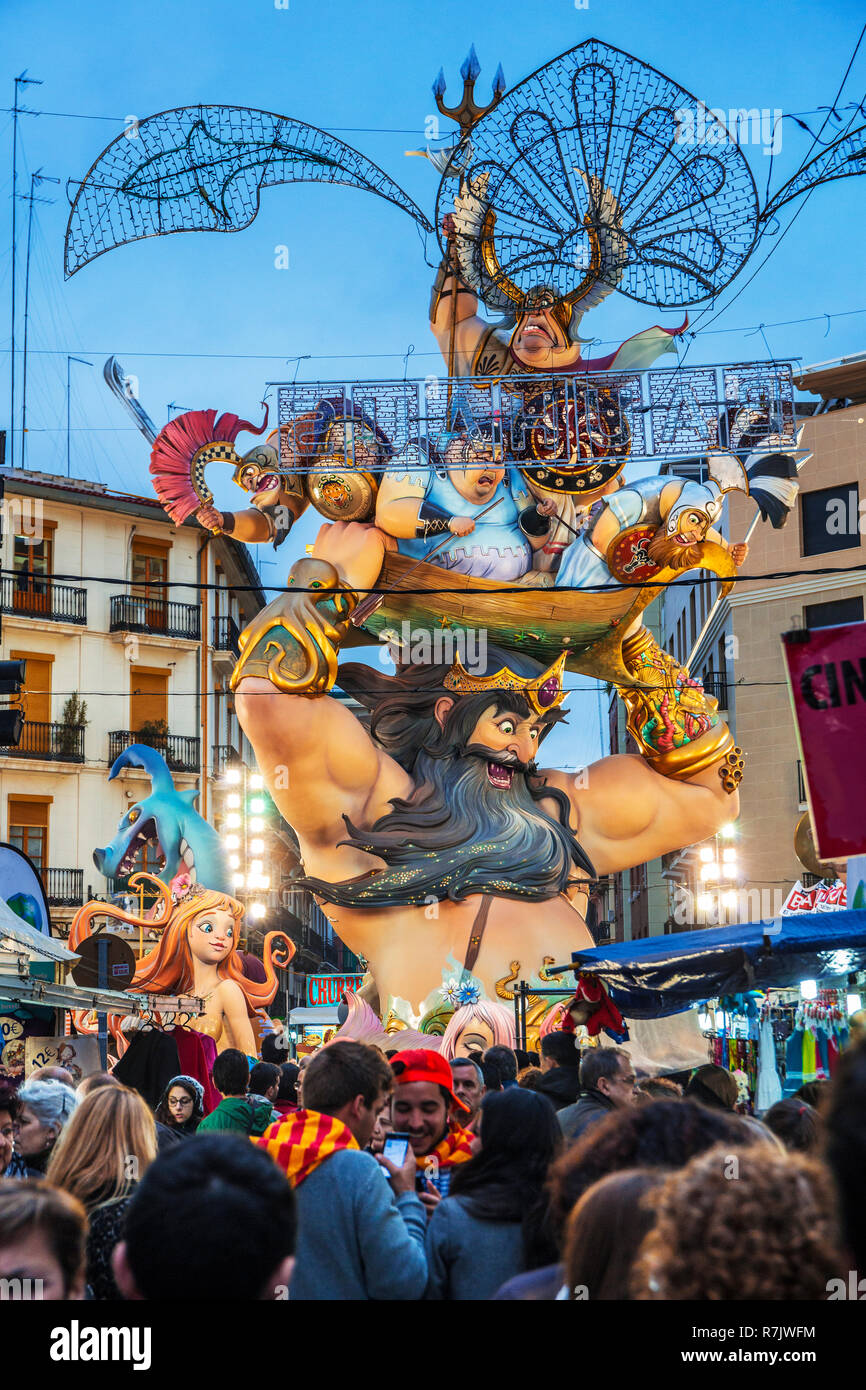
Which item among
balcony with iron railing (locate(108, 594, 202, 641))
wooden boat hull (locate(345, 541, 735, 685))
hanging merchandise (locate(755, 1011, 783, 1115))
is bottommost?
hanging merchandise (locate(755, 1011, 783, 1115))

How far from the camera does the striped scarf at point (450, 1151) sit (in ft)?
17.3

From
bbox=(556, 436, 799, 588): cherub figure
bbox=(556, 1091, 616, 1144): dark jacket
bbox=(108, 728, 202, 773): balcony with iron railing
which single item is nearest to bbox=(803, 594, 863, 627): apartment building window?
bbox=(556, 436, 799, 588): cherub figure

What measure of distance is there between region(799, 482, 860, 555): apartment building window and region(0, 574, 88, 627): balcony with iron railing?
15.8m

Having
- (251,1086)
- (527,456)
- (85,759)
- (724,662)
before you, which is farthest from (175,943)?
(724,662)

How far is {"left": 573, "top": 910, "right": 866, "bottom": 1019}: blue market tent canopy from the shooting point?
27.8 ft

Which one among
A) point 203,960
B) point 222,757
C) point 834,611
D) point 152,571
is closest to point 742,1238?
point 203,960

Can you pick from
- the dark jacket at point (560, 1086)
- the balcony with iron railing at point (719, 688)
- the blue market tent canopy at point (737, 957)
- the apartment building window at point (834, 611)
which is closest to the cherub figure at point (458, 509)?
the blue market tent canopy at point (737, 957)

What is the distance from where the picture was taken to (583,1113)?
20.3 feet

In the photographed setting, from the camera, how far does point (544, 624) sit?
21.6 metres

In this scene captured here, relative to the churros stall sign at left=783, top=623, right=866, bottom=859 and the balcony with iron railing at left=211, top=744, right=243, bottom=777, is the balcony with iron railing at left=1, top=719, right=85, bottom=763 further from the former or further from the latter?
the churros stall sign at left=783, top=623, right=866, bottom=859

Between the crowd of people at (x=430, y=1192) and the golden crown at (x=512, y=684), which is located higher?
the golden crown at (x=512, y=684)

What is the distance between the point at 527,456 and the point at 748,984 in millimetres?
12440

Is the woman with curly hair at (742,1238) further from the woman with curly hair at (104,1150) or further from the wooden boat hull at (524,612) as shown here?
the wooden boat hull at (524,612)
